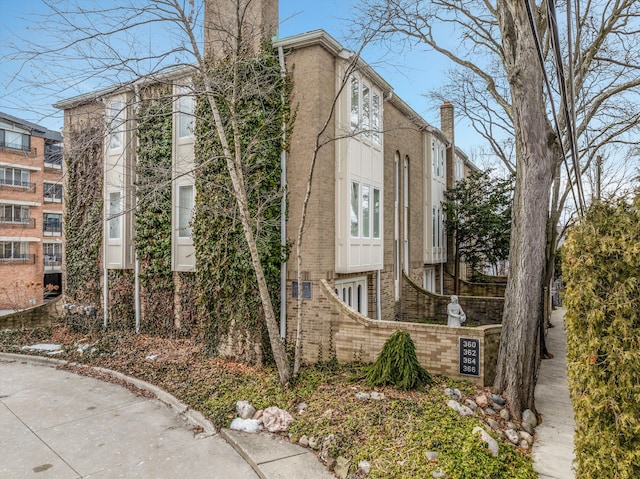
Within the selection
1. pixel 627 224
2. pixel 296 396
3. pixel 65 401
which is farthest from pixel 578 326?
pixel 65 401

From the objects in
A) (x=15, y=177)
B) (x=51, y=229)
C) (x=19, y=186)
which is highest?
(x=15, y=177)

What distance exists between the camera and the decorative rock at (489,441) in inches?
221

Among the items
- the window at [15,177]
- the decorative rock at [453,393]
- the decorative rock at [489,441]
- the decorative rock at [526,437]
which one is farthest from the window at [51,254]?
the decorative rock at [526,437]

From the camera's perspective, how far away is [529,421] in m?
7.17

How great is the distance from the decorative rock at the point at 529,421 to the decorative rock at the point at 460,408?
1.10 meters

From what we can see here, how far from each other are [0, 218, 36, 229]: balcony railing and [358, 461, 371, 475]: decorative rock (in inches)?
1254

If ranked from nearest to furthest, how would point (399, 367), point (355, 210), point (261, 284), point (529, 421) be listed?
1. point (529, 421)
2. point (399, 367)
3. point (261, 284)
4. point (355, 210)

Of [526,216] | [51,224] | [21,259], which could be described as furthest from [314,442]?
[51,224]

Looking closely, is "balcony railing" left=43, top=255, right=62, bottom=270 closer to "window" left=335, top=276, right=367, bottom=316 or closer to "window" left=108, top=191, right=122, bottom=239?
"window" left=108, top=191, right=122, bottom=239

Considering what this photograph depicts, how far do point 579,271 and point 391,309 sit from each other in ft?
32.7

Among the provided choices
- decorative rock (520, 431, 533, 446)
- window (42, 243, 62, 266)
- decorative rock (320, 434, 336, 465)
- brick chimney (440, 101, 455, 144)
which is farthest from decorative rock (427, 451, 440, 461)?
window (42, 243, 62, 266)

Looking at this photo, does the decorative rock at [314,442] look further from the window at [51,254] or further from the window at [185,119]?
the window at [51,254]

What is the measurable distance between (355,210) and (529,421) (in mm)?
6119

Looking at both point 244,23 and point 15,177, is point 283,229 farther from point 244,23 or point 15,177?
point 15,177
